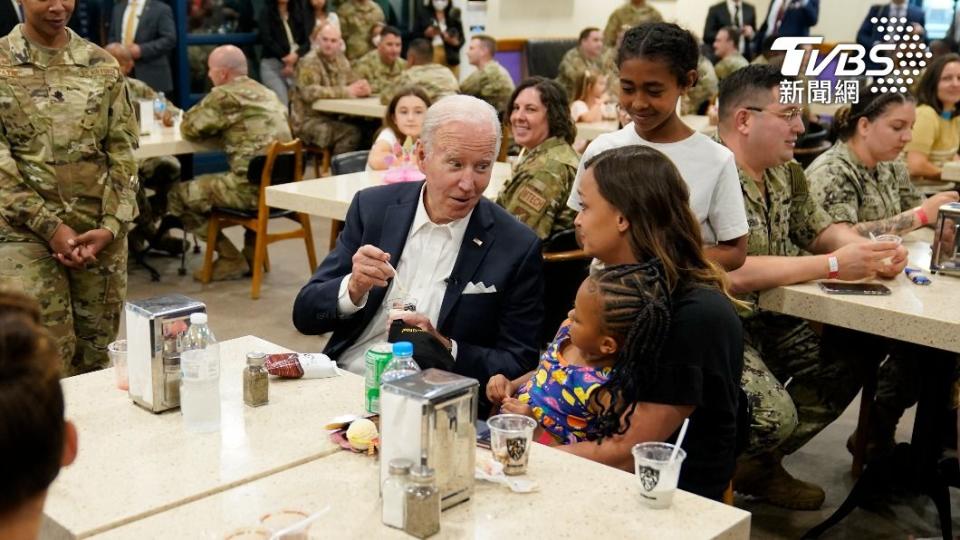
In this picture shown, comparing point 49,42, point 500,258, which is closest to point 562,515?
point 500,258

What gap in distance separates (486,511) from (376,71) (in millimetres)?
8032

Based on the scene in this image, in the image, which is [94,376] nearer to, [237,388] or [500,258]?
[237,388]

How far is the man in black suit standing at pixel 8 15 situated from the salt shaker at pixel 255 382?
641 centimetres

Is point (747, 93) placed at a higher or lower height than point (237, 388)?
higher


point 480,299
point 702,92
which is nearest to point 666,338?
point 480,299

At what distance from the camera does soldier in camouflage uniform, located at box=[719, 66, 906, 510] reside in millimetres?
3217

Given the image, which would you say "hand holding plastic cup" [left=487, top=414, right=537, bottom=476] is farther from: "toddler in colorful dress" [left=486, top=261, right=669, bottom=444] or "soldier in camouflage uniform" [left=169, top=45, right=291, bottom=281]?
"soldier in camouflage uniform" [left=169, top=45, right=291, bottom=281]

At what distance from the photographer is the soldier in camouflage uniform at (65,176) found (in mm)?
3471

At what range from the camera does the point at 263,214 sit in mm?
6148

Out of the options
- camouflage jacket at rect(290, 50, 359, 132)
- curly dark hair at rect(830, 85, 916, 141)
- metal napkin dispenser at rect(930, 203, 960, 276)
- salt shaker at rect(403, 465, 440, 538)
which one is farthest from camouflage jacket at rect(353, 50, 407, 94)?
salt shaker at rect(403, 465, 440, 538)

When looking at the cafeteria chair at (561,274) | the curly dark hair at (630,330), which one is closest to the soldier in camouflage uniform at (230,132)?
the cafeteria chair at (561,274)

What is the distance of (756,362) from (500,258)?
0.88 m

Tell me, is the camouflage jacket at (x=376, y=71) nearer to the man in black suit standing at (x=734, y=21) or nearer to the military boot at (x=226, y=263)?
the military boot at (x=226, y=263)

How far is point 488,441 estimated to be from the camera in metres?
2.18
